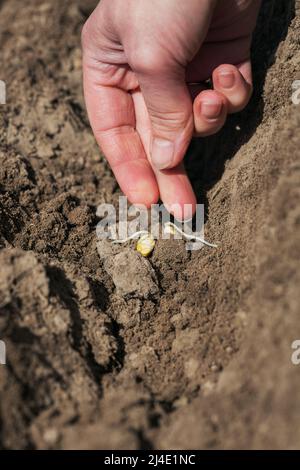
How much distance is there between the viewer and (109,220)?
238cm

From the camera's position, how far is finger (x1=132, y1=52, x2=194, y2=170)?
6.57 ft

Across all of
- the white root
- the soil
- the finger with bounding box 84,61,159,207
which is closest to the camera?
the soil

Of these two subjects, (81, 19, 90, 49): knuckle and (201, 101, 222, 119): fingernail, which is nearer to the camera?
(201, 101, 222, 119): fingernail

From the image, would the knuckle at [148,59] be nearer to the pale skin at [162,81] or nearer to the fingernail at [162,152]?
the pale skin at [162,81]

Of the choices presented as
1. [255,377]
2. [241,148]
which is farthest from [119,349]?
[241,148]

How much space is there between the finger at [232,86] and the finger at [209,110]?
0.13ft

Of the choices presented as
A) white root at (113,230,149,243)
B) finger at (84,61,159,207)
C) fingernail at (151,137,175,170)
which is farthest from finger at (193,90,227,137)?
white root at (113,230,149,243)

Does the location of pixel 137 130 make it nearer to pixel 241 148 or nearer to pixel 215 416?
pixel 241 148

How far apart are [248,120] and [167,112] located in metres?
0.47

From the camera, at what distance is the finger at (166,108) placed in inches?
78.9

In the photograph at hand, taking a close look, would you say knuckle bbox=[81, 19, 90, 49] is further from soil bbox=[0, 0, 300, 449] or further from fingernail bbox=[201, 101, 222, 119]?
fingernail bbox=[201, 101, 222, 119]

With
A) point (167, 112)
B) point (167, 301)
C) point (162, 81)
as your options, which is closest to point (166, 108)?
point (167, 112)

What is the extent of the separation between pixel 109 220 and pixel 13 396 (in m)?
1.12

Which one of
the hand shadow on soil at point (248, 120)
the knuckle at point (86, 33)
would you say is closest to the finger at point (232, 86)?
the hand shadow on soil at point (248, 120)
